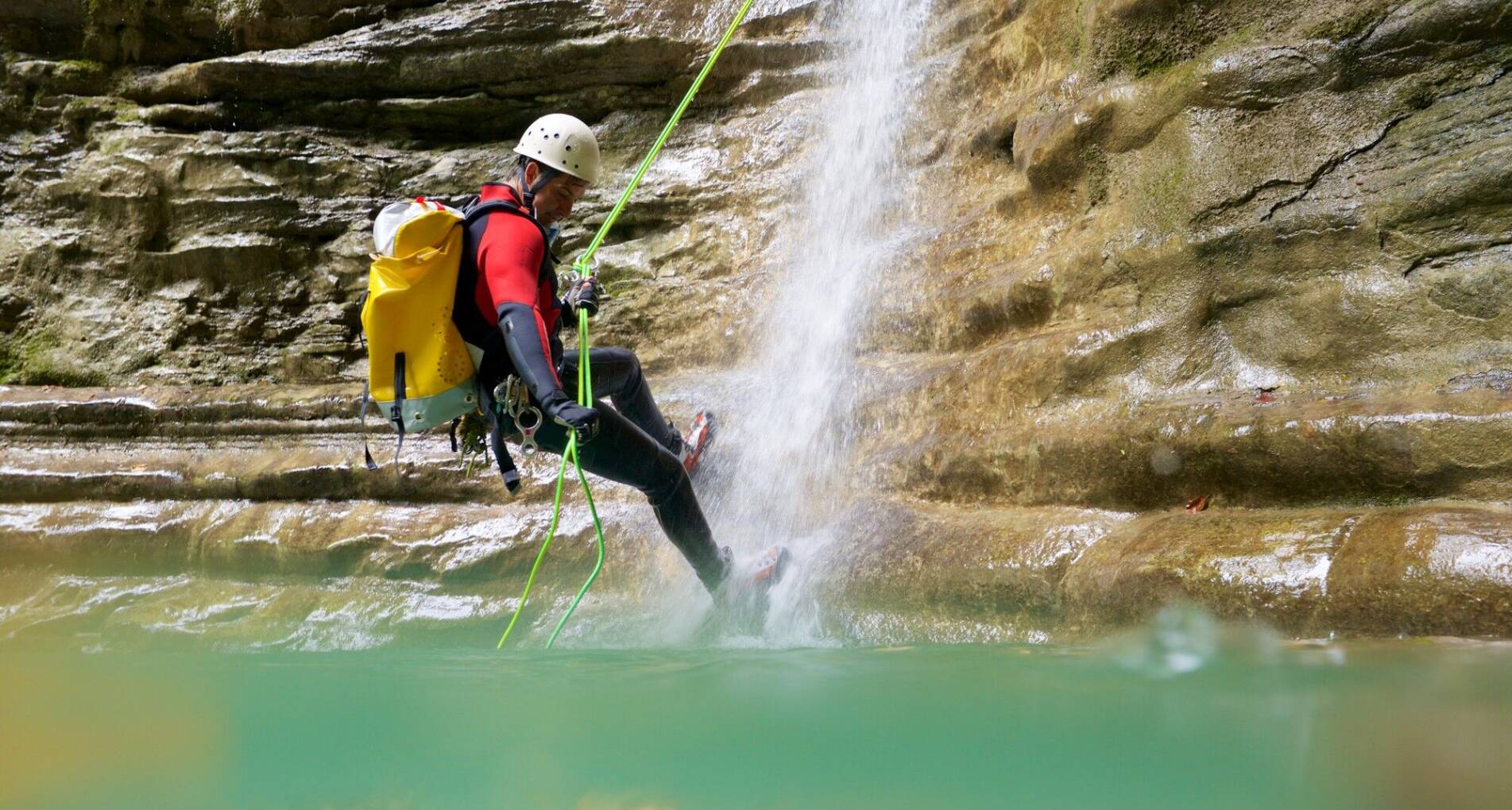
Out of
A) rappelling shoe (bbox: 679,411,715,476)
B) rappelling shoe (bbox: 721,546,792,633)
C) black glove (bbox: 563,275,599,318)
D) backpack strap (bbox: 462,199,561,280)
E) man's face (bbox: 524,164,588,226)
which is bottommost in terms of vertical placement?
rappelling shoe (bbox: 721,546,792,633)

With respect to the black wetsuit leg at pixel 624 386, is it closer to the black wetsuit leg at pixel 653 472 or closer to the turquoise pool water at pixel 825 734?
the black wetsuit leg at pixel 653 472

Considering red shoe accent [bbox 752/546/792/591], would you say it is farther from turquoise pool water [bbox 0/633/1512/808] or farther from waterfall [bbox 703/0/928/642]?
turquoise pool water [bbox 0/633/1512/808]

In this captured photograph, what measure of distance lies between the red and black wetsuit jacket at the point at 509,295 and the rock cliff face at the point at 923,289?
5.78 ft

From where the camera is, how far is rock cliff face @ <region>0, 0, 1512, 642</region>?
3.96 metres

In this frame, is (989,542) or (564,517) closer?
(989,542)

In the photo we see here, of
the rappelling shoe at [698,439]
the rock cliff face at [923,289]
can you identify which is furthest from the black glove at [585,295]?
the rock cliff face at [923,289]

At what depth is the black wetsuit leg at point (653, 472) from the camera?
171 inches

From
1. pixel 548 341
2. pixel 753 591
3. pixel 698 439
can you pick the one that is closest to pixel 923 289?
pixel 698 439

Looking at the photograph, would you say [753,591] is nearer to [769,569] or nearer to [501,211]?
[769,569]

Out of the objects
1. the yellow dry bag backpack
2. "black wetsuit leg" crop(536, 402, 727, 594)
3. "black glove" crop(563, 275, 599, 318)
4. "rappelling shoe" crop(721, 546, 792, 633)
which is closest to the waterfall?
"rappelling shoe" crop(721, 546, 792, 633)

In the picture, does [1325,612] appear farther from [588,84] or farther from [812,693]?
[588,84]

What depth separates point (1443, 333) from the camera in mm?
4059

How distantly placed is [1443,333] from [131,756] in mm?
4614

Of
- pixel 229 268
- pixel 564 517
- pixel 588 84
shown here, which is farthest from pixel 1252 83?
pixel 229 268
